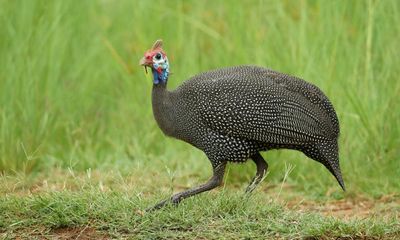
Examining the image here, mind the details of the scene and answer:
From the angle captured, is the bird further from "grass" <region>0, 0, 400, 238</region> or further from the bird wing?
"grass" <region>0, 0, 400, 238</region>

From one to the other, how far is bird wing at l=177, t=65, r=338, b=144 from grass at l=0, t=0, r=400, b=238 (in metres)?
0.44

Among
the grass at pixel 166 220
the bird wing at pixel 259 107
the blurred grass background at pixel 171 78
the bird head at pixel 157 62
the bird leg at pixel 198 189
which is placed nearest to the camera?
the grass at pixel 166 220

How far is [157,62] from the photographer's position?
576cm

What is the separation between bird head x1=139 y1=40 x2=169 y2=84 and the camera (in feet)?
18.7

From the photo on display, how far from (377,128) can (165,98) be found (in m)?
1.79

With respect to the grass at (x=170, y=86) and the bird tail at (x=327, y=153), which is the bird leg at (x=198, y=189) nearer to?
the grass at (x=170, y=86)

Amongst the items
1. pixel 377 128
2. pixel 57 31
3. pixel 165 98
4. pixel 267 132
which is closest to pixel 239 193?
pixel 267 132

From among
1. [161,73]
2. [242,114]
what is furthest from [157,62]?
[242,114]

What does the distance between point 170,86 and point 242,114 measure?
289cm

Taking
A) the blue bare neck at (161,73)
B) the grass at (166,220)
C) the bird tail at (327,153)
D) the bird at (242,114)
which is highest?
the blue bare neck at (161,73)

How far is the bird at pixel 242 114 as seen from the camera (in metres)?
5.61

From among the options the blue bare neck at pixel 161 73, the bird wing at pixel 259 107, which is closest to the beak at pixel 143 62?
the blue bare neck at pixel 161 73

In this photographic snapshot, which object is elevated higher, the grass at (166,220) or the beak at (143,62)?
the beak at (143,62)

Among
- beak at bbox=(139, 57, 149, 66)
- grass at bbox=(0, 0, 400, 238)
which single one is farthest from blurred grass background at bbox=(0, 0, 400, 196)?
beak at bbox=(139, 57, 149, 66)
